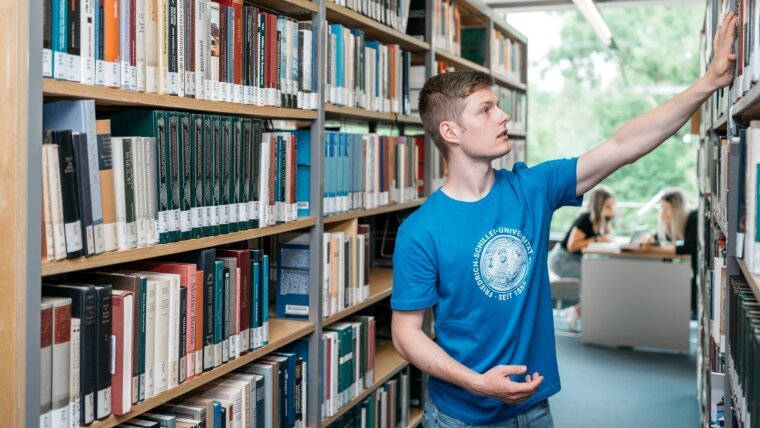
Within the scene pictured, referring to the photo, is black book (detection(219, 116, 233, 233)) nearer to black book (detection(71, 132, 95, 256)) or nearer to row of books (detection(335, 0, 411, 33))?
black book (detection(71, 132, 95, 256))

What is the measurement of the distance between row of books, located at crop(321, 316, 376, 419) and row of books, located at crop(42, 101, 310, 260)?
58 centimetres

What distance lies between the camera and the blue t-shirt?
78.4 inches

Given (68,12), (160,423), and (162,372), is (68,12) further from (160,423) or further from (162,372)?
(160,423)

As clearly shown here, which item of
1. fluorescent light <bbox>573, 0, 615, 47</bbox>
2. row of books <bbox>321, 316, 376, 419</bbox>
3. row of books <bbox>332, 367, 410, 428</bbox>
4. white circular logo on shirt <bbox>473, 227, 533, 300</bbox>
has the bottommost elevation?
row of books <bbox>332, 367, 410, 428</bbox>

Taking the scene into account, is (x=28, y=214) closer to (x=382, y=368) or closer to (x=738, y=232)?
(x=738, y=232)

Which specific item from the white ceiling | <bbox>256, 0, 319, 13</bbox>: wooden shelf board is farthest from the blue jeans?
the white ceiling

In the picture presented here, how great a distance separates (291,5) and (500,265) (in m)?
1.14

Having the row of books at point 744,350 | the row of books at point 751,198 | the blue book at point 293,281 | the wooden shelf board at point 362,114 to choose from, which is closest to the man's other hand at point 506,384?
the row of books at point 744,350

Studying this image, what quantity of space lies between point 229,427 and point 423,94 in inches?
42.5

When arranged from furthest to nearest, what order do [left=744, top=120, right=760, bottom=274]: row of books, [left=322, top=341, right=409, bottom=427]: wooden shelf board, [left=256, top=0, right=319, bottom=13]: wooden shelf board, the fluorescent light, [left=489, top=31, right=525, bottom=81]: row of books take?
[left=489, top=31, right=525, bottom=81]: row of books → the fluorescent light → [left=322, top=341, right=409, bottom=427]: wooden shelf board → [left=256, top=0, right=319, bottom=13]: wooden shelf board → [left=744, top=120, right=760, bottom=274]: row of books

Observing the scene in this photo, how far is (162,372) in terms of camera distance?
1937 millimetres

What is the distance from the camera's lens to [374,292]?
339 cm

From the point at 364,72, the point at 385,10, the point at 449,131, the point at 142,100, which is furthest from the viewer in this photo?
the point at 385,10

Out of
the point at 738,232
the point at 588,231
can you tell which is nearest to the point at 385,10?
the point at 738,232
